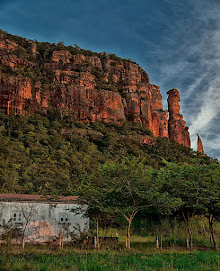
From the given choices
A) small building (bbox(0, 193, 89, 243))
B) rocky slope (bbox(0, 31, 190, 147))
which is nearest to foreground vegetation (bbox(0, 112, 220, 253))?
small building (bbox(0, 193, 89, 243))

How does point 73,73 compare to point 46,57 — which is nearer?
point 73,73

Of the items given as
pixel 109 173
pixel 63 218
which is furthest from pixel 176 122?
pixel 109 173

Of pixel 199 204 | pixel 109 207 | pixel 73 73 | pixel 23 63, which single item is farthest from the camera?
pixel 73 73

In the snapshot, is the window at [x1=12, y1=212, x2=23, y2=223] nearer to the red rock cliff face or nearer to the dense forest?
the dense forest

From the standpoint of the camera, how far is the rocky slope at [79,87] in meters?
84.2

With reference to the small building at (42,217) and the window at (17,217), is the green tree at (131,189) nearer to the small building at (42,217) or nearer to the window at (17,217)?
the small building at (42,217)

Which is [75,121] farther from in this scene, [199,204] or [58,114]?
[199,204]

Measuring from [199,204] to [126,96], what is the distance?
296 ft

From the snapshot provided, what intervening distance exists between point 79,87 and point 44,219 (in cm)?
7448

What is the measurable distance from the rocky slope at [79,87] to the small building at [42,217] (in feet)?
186

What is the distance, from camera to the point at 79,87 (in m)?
96.8

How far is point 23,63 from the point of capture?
92.6 meters

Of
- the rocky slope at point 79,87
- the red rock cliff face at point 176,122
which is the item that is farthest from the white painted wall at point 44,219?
the red rock cliff face at point 176,122

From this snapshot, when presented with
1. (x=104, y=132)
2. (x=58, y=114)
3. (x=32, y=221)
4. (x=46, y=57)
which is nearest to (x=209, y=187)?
(x=32, y=221)
